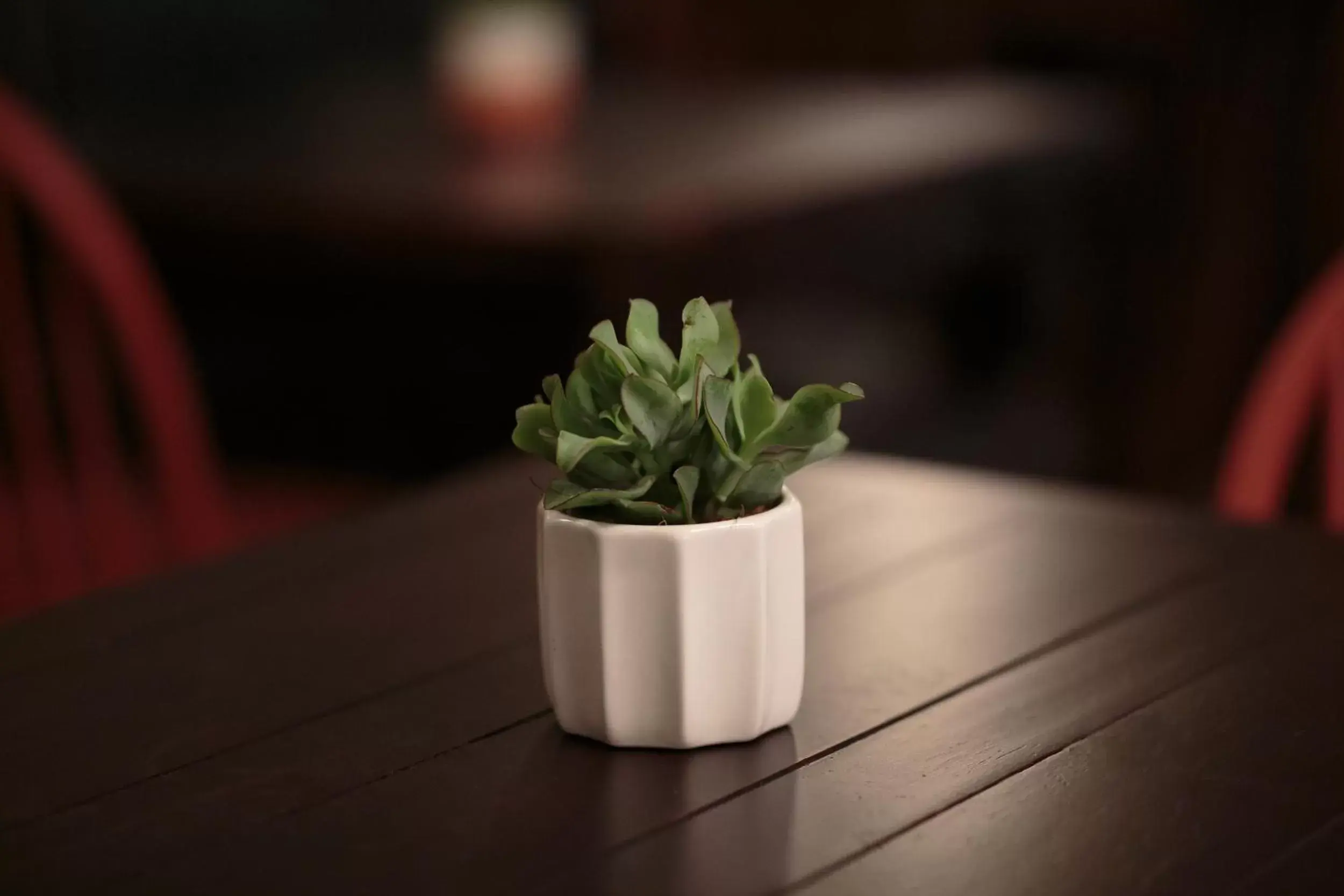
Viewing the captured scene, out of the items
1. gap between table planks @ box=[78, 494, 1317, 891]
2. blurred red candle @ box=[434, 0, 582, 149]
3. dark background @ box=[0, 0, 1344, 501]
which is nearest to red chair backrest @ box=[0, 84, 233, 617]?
dark background @ box=[0, 0, 1344, 501]

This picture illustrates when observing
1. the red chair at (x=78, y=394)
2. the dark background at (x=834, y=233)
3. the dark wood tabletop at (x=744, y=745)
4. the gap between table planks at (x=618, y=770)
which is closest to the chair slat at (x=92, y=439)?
the red chair at (x=78, y=394)

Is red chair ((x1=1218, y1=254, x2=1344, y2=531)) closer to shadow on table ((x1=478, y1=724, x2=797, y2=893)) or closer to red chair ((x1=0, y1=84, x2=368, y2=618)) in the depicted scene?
shadow on table ((x1=478, y1=724, x2=797, y2=893))

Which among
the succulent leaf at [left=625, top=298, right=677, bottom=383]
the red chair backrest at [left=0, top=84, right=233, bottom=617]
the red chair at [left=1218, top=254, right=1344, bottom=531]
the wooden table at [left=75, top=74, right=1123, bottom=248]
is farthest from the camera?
the wooden table at [left=75, top=74, right=1123, bottom=248]

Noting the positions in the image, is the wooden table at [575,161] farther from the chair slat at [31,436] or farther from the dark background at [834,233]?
the chair slat at [31,436]

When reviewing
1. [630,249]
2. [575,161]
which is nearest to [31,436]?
[630,249]

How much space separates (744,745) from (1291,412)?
63 cm

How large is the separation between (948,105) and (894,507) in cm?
178

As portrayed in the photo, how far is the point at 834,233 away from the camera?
3.17 meters

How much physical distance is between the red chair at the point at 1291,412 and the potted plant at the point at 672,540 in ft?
1.85

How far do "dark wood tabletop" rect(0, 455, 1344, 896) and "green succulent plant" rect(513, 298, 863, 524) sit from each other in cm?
10

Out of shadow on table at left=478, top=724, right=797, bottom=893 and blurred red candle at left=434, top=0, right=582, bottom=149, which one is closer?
shadow on table at left=478, top=724, right=797, bottom=893

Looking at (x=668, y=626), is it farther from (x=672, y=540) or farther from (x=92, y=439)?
(x=92, y=439)

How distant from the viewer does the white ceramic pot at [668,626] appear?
0.69 m

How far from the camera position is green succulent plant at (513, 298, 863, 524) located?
683 mm
